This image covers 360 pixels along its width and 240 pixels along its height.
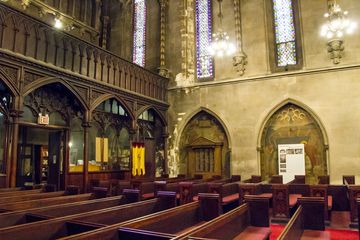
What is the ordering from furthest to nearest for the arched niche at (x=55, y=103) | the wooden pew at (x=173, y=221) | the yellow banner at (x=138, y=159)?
the yellow banner at (x=138, y=159)
the arched niche at (x=55, y=103)
the wooden pew at (x=173, y=221)

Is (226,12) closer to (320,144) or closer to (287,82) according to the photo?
(287,82)

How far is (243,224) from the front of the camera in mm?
4148

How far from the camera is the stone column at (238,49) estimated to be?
37.6ft

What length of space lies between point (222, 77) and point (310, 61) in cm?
324

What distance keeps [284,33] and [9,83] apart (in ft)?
30.9

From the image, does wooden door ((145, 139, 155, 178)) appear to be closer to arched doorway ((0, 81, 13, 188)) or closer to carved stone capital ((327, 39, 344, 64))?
arched doorway ((0, 81, 13, 188))

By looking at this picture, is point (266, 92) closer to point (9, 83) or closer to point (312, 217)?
point (312, 217)

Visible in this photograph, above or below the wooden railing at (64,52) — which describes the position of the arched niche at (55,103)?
below

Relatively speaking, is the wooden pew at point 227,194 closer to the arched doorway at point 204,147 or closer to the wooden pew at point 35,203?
the wooden pew at point 35,203

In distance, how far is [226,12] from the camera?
12.2m

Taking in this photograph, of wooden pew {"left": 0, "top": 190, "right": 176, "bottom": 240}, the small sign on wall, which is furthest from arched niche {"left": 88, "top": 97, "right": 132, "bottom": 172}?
wooden pew {"left": 0, "top": 190, "right": 176, "bottom": 240}

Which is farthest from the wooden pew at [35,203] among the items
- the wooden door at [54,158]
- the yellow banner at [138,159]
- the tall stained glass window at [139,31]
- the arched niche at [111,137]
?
the tall stained glass window at [139,31]

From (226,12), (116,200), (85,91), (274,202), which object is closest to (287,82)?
(226,12)

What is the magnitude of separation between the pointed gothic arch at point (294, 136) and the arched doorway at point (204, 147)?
1.49 m
